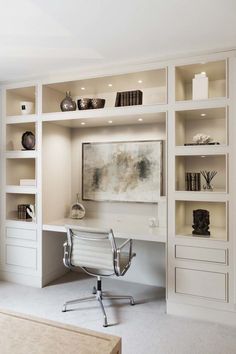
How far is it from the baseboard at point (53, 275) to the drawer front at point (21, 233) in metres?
0.51

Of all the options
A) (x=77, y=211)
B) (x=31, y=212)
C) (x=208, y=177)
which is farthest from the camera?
(x=77, y=211)

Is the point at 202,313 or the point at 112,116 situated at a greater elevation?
the point at 112,116

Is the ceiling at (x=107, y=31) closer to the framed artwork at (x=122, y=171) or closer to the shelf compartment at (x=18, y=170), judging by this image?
the framed artwork at (x=122, y=171)

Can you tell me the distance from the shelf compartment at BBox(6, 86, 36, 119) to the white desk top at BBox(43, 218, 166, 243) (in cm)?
152

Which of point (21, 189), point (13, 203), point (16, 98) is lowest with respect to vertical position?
point (13, 203)

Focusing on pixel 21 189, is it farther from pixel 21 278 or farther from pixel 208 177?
pixel 208 177

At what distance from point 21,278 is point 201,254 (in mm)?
2288

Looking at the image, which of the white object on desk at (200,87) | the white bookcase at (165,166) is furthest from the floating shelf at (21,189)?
the white object on desk at (200,87)

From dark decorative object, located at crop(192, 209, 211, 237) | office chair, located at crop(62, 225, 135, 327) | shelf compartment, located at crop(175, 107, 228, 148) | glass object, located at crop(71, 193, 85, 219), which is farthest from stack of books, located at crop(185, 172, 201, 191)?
glass object, located at crop(71, 193, 85, 219)

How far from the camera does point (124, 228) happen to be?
324cm

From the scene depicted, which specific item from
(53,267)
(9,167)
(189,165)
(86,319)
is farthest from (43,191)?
(189,165)

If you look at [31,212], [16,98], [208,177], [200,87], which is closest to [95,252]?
[31,212]

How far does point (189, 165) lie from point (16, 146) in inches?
91.5

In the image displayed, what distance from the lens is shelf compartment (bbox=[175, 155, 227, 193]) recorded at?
3.08m
